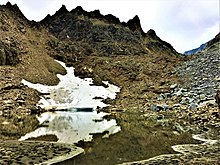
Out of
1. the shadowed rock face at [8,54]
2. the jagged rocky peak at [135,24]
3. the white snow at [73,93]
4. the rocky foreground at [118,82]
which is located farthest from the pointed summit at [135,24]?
the shadowed rock face at [8,54]

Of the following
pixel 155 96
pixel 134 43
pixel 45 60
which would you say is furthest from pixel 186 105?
pixel 134 43

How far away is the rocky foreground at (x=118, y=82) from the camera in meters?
23.8

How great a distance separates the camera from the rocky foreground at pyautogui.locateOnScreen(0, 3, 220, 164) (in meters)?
23.8

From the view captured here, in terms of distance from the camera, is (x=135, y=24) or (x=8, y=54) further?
(x=135, y=24)

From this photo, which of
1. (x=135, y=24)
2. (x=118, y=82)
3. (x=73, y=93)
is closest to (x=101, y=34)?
(x=135, y=24)

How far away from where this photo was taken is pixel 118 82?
293 feet

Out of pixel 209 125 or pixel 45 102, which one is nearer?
pixel 209 125

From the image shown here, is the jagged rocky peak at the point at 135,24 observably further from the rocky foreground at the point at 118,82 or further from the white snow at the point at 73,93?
the white snow at the point at 73,93

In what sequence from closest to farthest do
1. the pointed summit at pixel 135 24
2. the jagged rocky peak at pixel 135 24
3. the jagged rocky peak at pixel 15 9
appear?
1. the jagged rocky peak at pixel 15 9
2. the pointed summit at pixel 135 24
3. the jagged rocky peak at pixel 135 24

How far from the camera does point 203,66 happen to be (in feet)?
263

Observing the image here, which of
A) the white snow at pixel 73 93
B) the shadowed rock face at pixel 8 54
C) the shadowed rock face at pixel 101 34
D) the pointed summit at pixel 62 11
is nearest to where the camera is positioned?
the white snow at pixel 73 93

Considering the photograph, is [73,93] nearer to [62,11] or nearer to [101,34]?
[101,34]

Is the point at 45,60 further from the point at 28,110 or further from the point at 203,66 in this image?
the point at 203,66

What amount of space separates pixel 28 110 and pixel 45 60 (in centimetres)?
3138
